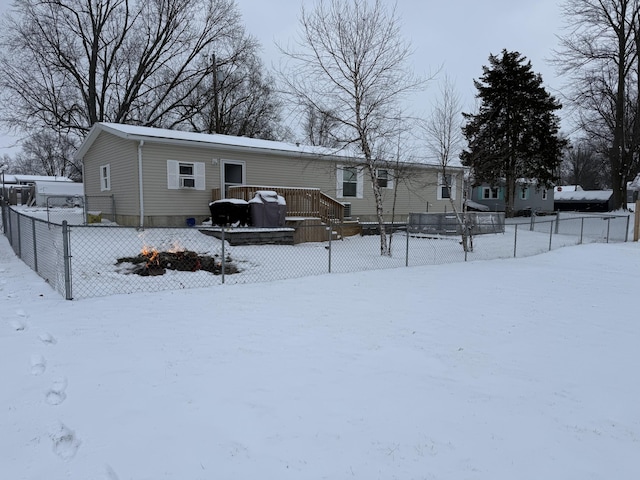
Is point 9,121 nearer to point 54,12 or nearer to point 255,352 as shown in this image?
point 54,12

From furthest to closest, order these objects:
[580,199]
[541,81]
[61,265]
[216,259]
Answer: [580,199], [541,81], [216,259], [61,265]

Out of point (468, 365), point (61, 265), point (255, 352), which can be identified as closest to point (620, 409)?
point (468, 365)

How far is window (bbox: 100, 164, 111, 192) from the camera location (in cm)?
1530

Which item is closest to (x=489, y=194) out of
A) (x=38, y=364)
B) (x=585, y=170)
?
(x=585, y=170)

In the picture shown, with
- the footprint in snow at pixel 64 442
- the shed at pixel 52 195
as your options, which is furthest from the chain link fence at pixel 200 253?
the shed at pixel 52 195

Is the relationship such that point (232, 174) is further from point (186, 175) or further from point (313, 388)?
point (313, 388)

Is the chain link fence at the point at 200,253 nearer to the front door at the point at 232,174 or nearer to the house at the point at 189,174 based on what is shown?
the house at the point at 189,174

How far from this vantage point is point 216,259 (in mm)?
9570

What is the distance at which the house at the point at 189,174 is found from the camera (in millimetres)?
13070

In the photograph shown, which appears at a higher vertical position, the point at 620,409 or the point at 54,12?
the point at 54,12

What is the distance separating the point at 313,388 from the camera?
10.6 feet

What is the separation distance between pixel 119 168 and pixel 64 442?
13.6 meters

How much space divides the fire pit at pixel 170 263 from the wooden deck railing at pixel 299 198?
4.63 meters

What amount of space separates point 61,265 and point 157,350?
→ 11.8 ft
